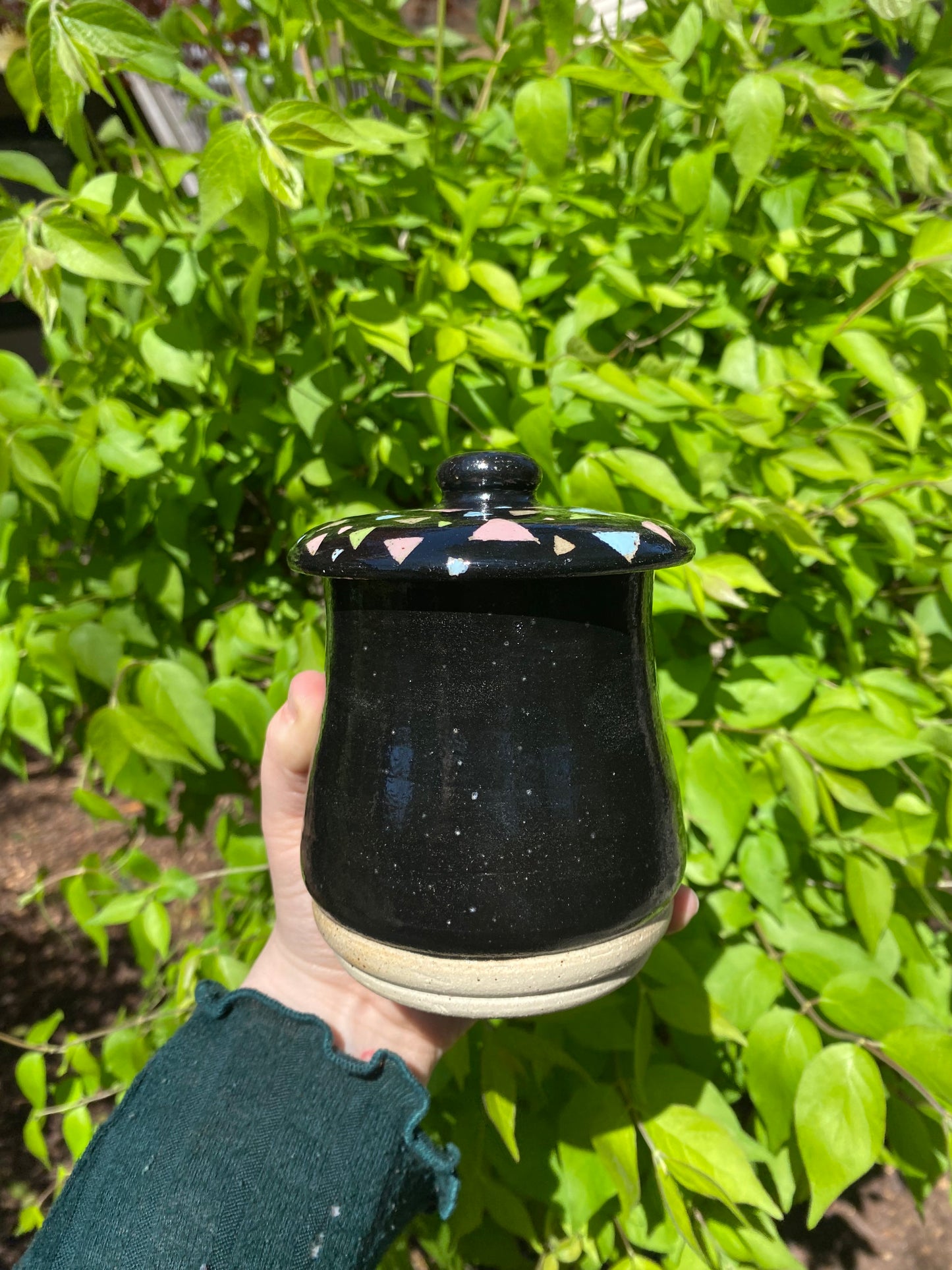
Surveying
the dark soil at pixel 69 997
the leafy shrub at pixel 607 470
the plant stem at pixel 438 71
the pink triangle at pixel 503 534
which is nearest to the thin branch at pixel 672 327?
the leafy shrub at pixel 607 470

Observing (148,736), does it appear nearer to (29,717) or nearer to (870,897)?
(29,717)

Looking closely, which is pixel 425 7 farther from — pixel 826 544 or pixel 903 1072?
pixel 903 1072

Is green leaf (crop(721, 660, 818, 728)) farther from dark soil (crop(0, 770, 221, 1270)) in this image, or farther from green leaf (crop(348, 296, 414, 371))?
dark soil (crop(0, 770, 221, 1270))

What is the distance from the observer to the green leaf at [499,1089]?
0.77m

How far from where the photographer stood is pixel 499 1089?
0.82 m

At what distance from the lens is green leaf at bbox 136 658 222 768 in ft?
2.68

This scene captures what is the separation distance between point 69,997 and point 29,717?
5.42 ft

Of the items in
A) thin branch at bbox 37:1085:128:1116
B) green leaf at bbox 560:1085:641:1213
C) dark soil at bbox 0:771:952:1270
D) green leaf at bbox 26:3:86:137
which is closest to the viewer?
green leaf at bbox 26:3:86:137

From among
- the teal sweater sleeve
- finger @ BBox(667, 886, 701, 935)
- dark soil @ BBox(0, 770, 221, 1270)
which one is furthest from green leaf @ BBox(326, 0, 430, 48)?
dark soil @ BBox(0, 770, 221, 1270)

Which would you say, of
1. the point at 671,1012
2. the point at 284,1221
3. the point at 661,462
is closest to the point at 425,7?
the point at 661,462

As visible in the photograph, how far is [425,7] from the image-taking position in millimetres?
2604

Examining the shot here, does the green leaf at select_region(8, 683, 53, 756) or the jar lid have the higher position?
the jar lid

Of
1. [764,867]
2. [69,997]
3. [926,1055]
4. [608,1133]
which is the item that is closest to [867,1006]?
[926,1055]

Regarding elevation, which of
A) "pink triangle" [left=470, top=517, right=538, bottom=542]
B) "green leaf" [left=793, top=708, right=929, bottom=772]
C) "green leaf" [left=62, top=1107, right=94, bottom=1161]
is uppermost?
"pink triangle" [left=470, top=517, right=538, bottom=542]
